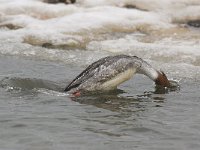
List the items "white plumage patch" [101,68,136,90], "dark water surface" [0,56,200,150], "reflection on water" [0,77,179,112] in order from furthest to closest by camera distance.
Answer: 1. "white plumage patch" [101,68,136,90]
2. "reflection on water" [0,77,179,112]
3. "dark water surface" [0,56,200,150]

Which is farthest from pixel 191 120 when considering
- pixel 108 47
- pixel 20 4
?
pixel 20 4

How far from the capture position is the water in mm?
4793

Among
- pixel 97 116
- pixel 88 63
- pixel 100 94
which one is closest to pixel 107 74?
pixel 100 94

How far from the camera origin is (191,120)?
5434 mm

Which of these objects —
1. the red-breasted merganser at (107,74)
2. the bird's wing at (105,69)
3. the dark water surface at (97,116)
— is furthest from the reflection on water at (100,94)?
the bird's wing at (105,69)

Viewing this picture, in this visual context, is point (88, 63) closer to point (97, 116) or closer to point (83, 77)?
point (83, 77)

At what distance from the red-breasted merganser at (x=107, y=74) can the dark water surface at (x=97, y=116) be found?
0.17 m

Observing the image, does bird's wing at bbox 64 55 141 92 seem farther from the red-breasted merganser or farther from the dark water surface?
the dark water surface

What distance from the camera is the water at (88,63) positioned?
479 cm

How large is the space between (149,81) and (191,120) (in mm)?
2519

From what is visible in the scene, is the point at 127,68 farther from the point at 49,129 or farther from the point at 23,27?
the point at 23,27

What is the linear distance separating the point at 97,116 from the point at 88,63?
3.82 m

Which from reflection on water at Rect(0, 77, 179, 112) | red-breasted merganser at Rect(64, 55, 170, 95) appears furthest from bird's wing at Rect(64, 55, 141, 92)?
reflection on water at Rect(0, 77, 179, 112)

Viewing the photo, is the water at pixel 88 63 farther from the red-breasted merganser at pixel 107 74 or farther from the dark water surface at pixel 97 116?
the red-breasted merganser at pixel 107 74
